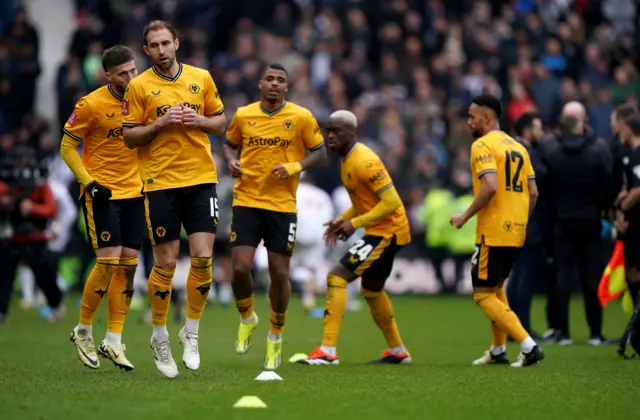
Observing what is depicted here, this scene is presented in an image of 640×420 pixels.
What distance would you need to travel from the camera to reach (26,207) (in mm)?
18297

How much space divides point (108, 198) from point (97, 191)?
19 cm

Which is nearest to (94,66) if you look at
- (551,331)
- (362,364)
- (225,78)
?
(225,78)

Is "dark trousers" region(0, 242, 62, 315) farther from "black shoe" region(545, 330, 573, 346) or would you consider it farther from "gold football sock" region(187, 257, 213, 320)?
"gold football sock" region(187, 257, 213, 320)

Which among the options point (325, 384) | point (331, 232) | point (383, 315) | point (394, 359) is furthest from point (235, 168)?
point (325, 384)

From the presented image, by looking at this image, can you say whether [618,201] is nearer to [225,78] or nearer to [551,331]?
[551,331]

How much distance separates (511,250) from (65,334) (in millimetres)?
6678

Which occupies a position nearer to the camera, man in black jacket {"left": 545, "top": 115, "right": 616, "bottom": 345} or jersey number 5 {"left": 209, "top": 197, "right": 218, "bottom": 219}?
jersey number 5 {"left": 209, "top": 197, "right": 218, "bottom": 219}

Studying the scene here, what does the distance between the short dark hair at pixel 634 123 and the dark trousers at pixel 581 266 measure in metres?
1.71

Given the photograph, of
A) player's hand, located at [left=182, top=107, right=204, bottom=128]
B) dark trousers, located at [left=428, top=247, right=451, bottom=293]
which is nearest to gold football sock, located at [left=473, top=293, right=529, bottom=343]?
player's hand, located at [left=182, top=107, right=204, bottom=128]

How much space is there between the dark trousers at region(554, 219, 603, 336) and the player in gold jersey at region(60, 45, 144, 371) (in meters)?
5.57

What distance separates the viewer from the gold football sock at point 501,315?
1159cm

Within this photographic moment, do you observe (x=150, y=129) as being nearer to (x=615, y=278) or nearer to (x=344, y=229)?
(x=344, y=229)

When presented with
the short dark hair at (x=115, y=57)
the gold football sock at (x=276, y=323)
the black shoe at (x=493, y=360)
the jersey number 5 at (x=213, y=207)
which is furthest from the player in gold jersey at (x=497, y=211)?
the short dark hair at (x=115, y=57)

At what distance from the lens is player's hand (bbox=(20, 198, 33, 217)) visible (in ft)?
60.0
